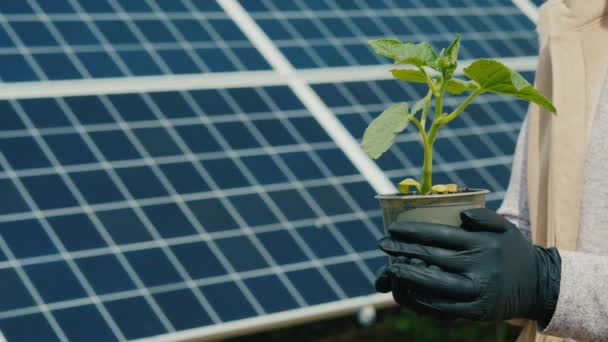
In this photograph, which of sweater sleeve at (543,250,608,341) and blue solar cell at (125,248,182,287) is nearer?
sweater sleeve at (543,250,608,341)

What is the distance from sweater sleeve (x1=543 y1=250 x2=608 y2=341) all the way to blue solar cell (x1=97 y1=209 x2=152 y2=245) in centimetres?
216

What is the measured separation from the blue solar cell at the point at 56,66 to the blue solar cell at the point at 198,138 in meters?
0.60

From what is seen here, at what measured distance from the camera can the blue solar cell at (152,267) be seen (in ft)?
14.2

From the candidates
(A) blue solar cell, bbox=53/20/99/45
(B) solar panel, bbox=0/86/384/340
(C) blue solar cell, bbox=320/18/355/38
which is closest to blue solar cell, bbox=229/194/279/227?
(B) solar panel, bbox=0/86/384/340

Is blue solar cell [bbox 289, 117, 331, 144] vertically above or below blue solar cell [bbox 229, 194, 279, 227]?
above

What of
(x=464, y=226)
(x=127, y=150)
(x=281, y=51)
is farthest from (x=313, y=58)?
(x=464, y=226)

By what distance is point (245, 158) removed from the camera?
16.3ft

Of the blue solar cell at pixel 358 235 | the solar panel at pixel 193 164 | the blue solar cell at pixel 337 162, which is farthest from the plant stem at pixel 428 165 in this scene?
the blue solar cell at pixel 337 162

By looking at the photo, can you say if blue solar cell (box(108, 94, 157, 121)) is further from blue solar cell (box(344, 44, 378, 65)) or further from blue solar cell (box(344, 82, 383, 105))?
blue solar cell (box(344, 44, 378, 65))

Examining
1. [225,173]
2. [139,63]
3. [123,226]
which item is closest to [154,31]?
[139,63]

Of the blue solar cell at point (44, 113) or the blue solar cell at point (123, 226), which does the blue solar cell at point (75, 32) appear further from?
the blue solar cell at point (123, 226)

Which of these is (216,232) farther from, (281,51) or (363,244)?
(281,51)

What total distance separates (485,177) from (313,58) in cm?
119

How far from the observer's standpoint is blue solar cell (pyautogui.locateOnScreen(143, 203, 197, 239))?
4516 millimetres
